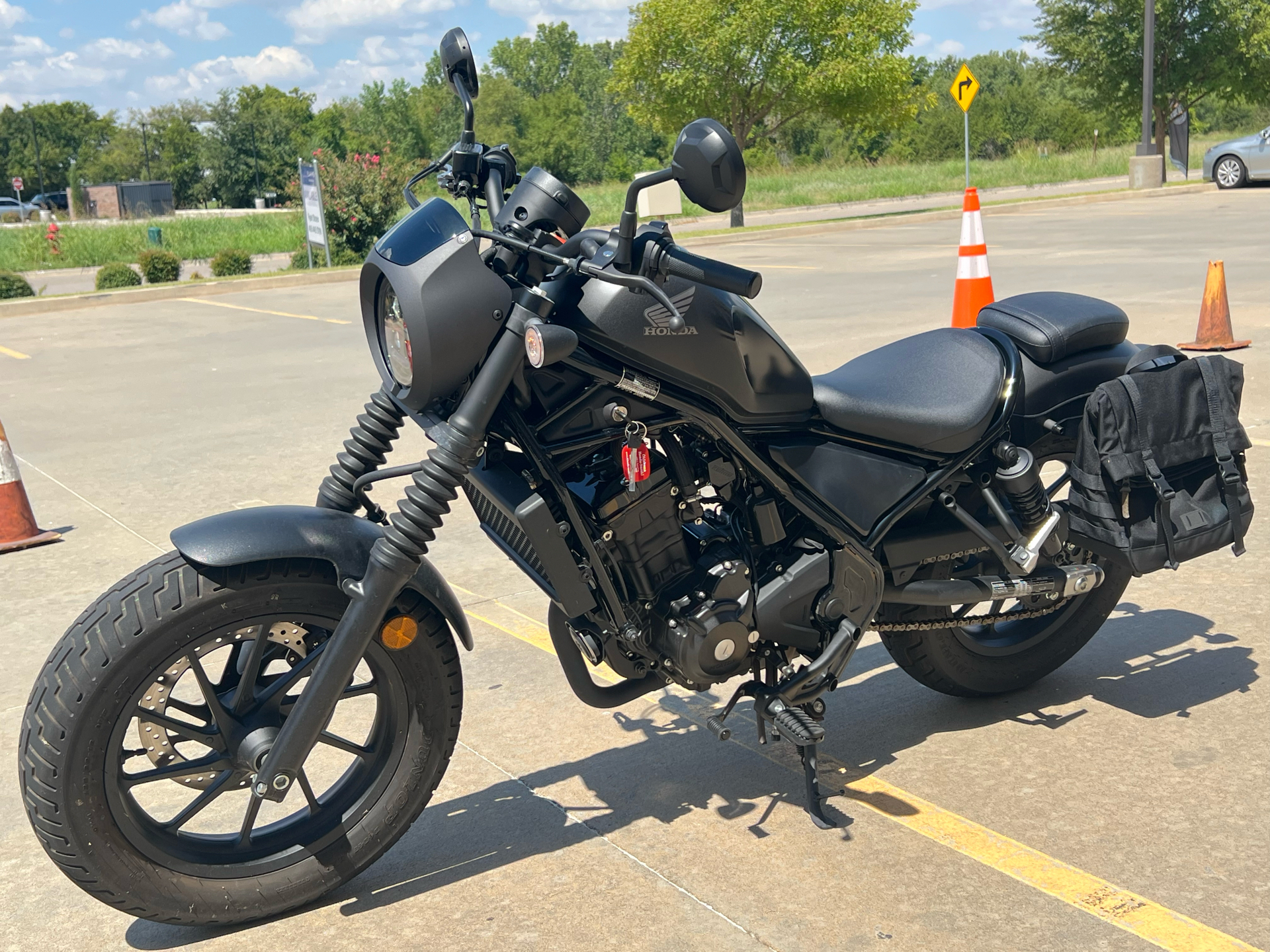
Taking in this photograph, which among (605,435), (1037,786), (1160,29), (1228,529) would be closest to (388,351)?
(605,435)

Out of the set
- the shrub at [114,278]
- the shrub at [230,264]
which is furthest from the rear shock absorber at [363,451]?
the shrub at [230,264]

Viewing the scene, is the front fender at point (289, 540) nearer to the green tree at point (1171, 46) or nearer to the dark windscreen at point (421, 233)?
the dark windscreen at point (421, 233)

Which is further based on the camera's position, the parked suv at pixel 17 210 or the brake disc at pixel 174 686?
the parked suv at pixel 17 210

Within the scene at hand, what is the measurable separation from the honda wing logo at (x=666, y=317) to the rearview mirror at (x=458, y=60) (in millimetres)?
838

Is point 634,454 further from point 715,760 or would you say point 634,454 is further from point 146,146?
point 146,146

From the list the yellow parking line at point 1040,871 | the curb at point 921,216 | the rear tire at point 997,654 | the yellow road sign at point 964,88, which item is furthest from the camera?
the curb at point 921,216

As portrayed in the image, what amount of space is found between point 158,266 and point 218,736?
64.6ft

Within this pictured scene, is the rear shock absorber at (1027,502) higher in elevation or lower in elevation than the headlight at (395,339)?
lower

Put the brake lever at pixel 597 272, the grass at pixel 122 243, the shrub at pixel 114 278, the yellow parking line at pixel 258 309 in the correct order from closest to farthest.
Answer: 1. the brake lever at pixel 597 272
2. the yellow parking line at pixel 258 309
3. the shrub at pixel 114 278
4. the grass at pixel 122 243

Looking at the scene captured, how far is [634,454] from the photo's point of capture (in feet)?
9.16

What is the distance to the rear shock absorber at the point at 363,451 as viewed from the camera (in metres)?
2.87

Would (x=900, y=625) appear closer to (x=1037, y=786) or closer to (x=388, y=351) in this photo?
(x=1037, y=786)

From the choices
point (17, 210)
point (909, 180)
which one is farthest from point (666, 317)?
point (17, 210)

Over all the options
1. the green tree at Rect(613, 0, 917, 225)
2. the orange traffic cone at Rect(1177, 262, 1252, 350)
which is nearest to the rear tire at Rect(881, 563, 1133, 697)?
the orange traffic cone at Rect(1177, 262, 1252, 350)
